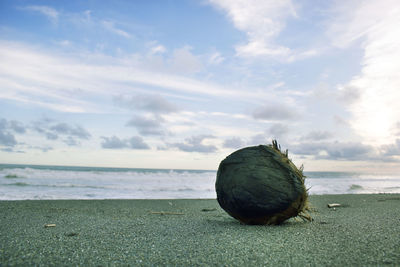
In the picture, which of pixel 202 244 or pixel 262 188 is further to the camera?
pixel 262 188

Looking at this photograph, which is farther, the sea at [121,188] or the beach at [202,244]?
the sea at [121,188]

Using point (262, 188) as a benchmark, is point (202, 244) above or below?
below

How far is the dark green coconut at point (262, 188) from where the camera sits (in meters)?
5.19

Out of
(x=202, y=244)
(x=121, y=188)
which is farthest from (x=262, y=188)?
(x=121, y=188)

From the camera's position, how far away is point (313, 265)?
129 inches

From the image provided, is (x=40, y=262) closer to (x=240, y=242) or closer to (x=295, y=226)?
(x=240, y=242)

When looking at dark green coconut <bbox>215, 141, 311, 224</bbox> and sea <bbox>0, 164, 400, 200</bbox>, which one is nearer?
dark green coconut <bbox>215, 141, 311, 224</bbox>

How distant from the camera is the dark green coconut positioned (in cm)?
519

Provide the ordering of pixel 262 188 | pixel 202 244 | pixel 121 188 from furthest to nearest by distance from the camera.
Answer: pixel 121 188 < pixel 262 188 < pixel 202 244

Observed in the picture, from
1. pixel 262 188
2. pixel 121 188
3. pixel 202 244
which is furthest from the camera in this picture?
pixel 121 188

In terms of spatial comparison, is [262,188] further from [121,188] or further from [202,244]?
[121,188]

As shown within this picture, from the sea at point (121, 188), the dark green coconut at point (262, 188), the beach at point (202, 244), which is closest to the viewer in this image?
the beach at point (202, 244)

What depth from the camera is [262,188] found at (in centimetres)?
518

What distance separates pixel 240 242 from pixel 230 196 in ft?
4.28
